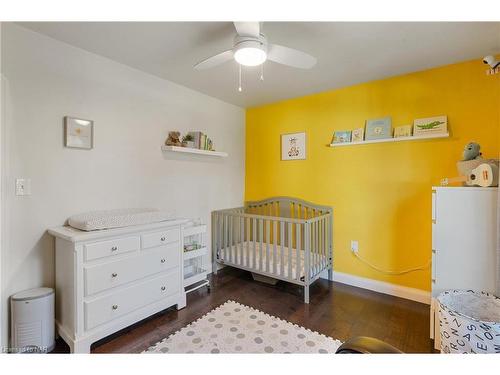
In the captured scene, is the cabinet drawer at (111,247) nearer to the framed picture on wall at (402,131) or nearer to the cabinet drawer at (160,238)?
the cabinet drawer at (160,238)

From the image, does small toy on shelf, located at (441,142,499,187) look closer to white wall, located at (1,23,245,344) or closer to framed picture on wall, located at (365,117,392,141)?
framed picture on wall, located at (365,117,392,141)

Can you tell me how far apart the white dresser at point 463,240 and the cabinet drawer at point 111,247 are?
228cm

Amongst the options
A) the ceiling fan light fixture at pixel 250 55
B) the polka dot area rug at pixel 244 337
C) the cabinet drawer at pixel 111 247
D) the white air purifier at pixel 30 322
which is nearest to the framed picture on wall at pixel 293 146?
the ceiling fan light fixture at pixel 250 55

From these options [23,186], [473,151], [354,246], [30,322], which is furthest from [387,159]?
[30,322]

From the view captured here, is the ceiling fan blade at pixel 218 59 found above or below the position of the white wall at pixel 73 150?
above

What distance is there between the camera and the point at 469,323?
51.9 inches

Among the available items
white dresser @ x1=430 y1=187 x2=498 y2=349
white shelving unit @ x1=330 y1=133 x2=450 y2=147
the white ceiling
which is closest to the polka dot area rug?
white dresser @ x1=430 y1=187 x2=498 y2=349

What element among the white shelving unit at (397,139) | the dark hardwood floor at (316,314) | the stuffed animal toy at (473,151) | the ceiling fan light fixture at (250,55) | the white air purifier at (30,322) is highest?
the ceiling fan light fixture at (250,55)

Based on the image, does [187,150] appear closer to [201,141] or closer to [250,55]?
[201,141]

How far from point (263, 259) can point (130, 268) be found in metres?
1.40

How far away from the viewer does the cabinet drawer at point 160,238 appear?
1.98 meters

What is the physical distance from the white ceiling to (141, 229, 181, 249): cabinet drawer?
153cm

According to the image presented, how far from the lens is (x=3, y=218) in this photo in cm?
161
